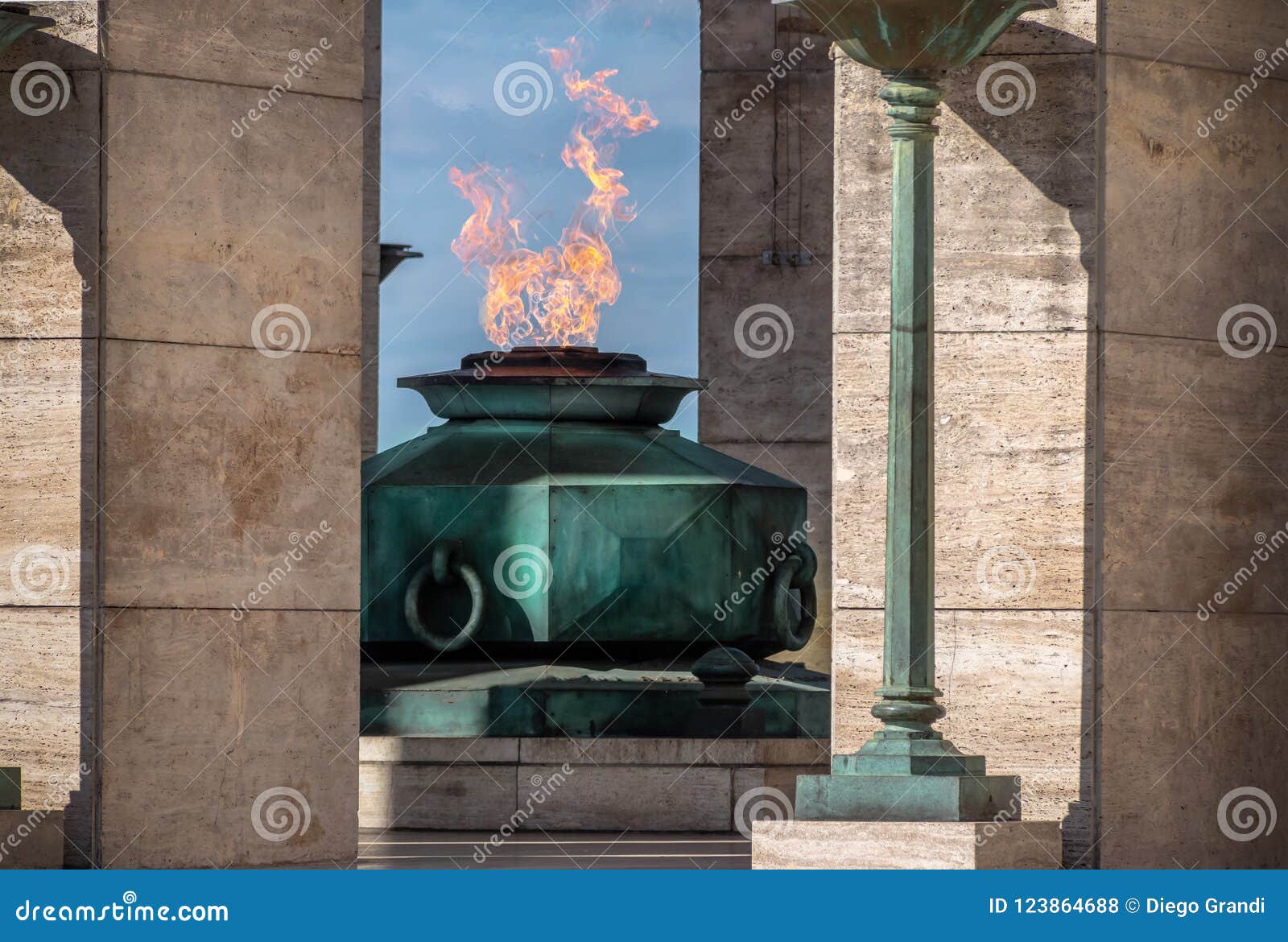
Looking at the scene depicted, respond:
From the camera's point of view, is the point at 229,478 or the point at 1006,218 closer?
the point at 1006,218

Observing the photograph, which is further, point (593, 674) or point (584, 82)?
point (584, 82)

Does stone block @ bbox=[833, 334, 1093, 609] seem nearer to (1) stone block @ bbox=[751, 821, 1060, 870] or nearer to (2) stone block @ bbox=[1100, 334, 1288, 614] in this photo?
(2) stone block @ bbox=[1100, 334, 1288, 614]

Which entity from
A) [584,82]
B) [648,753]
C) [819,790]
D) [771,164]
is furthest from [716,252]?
[819,790]

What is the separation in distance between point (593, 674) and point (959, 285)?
5.12 m

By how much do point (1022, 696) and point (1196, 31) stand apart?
3.28 metres

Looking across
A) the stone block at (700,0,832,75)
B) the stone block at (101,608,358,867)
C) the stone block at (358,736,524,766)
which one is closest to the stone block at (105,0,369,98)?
the stone block at (101,608,358,867)

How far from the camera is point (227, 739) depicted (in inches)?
473

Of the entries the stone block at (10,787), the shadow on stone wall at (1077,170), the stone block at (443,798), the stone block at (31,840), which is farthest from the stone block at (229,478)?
the shadow on stone wall at (1077,170)

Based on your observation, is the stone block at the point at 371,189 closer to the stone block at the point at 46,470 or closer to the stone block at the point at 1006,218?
the stone block at the point at 46,470

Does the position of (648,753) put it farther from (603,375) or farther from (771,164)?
(771,164)

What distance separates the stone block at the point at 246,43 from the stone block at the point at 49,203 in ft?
1.02

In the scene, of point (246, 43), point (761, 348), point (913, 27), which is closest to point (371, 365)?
point (761, 348)

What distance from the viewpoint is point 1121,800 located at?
450 inches

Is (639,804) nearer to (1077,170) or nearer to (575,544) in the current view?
(575,544)
